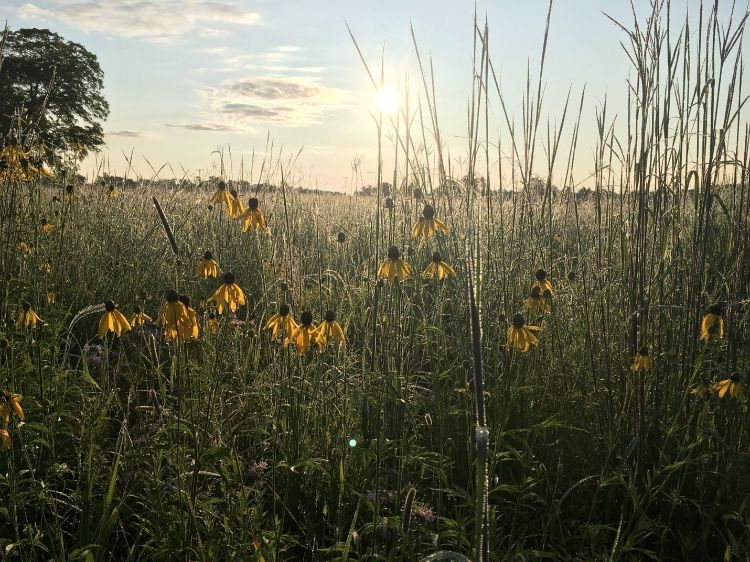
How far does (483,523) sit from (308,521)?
125 centimetres

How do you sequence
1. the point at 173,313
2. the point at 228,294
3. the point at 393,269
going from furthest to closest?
the point at 393,269 → the point at 228,294 → the point at 173,313

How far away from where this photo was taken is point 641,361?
6.88 feet

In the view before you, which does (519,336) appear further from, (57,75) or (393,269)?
(57,75)

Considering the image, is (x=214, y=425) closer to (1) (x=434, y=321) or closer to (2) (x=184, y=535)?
(2) (x=184, y=535)

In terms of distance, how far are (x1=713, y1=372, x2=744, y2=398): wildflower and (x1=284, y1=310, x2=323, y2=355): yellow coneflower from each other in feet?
4.04

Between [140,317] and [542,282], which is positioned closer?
[140,317]

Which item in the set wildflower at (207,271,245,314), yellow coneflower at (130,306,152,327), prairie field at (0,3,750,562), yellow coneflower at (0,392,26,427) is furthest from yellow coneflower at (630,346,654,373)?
yellow coneflower at (0,392,26,427)

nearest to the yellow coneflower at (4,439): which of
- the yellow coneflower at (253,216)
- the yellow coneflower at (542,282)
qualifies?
the yellow coneflower at (253,216)

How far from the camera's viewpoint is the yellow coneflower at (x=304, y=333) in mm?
1801

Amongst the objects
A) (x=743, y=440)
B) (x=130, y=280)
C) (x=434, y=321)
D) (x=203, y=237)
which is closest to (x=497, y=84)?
(x=434, y=321)

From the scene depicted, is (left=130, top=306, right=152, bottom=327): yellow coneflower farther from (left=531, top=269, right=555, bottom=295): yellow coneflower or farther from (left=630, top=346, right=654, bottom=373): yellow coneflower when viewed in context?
(left=630, top=346, right=654, bottom=373): yellow coneflower

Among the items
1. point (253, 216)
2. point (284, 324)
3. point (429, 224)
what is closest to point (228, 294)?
point (284, 324)

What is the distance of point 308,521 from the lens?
182 cm

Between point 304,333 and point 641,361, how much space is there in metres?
1.09
